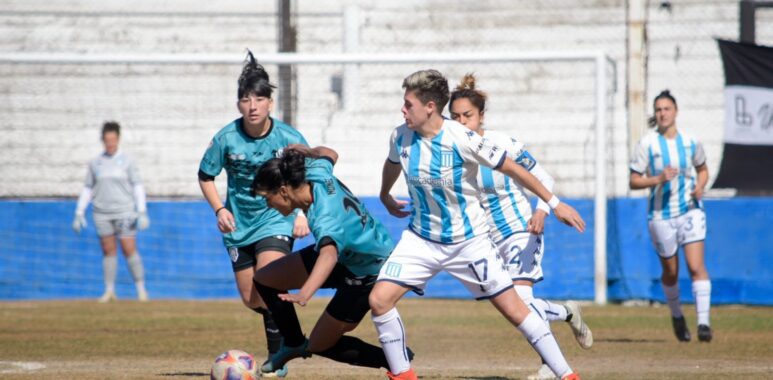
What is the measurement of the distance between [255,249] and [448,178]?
198 centimetres

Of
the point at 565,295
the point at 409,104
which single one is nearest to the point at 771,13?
Result: the point at 565,295

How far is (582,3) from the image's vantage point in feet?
68.6

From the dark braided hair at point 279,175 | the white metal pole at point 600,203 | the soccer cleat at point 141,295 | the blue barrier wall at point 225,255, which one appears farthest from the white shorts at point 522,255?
the soccer cleat at point 141,295

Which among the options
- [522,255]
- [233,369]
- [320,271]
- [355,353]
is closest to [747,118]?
[522,255]

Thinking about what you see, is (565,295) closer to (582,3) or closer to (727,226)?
(727,226)

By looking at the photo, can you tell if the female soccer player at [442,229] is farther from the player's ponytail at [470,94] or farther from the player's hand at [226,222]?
the player's hand at [226,222]

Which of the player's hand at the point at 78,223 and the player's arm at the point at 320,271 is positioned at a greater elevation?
the player's arm at the point at 320,271

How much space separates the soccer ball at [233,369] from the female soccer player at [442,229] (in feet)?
2.75

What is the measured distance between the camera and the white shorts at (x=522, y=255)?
8.69 m

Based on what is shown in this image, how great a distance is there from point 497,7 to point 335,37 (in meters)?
2.85

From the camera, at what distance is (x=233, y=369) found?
7.24 m

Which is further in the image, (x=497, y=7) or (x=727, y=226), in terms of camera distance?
(x=497, y=7)

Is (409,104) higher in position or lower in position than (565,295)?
higher

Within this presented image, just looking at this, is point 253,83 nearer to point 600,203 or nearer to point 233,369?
point 233,369
